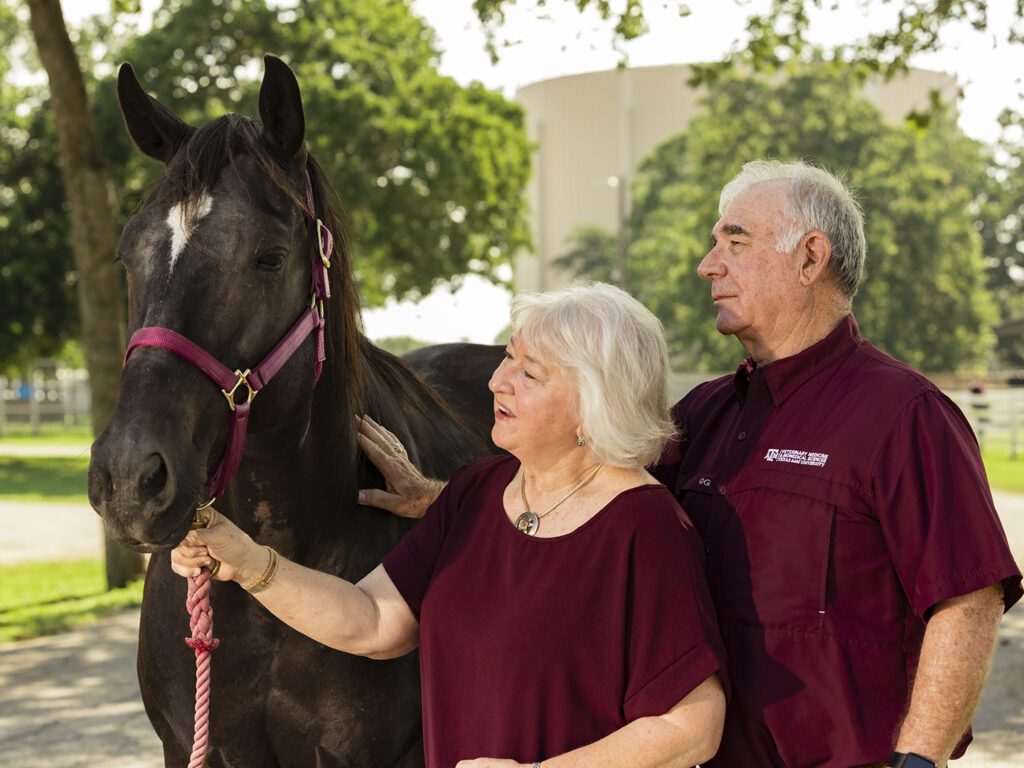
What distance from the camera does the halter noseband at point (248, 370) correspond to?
6.28ft

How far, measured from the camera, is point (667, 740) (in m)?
1.83

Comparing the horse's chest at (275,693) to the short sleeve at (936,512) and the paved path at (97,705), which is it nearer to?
the short sleeve at (936,512)

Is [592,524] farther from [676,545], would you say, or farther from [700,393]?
[700,393]

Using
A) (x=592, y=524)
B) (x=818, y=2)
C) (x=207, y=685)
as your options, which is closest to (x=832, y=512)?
(x=592, y=524)

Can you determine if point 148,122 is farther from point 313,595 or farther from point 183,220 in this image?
point 313,595

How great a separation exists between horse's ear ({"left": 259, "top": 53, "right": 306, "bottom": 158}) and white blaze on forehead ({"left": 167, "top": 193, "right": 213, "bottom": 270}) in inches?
12.4

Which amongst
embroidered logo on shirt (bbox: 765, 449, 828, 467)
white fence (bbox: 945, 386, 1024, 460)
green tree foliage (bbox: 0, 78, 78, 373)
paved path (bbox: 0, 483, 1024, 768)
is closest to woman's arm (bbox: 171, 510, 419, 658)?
embroidered logo on shirt (bbox: 765, 449, 828, 467)

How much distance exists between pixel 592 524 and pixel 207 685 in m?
0.89

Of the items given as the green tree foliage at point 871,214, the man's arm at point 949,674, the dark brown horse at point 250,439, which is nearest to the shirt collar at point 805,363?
the man's arm at point 949,674

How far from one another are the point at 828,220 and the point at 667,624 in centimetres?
91

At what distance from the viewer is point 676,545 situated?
6.38ft

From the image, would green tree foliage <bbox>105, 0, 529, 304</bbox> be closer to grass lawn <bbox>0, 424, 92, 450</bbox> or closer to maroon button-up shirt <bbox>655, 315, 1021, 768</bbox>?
grass lawn <bbox>0, 424, 92, 450</bbox>

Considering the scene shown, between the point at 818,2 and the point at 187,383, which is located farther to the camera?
the point at 818,2

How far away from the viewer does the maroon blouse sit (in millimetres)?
1881
